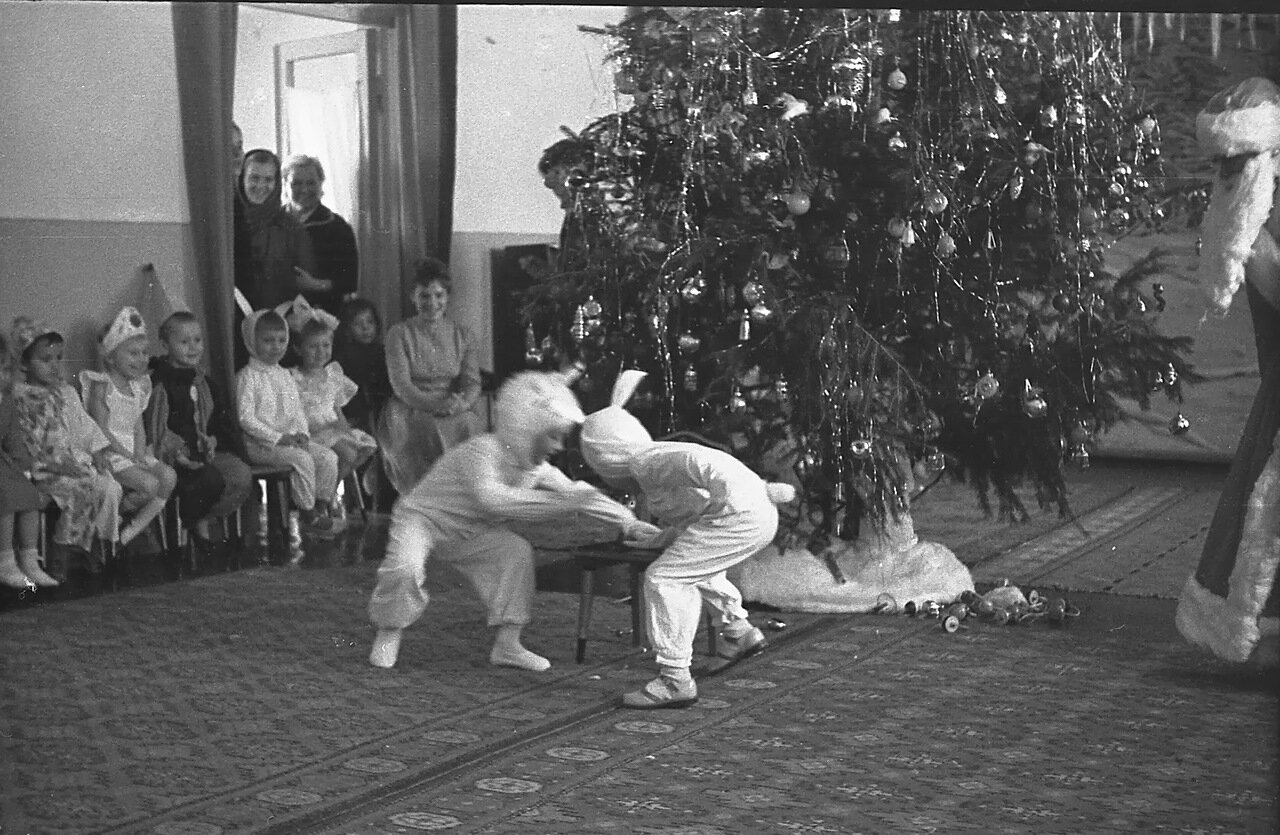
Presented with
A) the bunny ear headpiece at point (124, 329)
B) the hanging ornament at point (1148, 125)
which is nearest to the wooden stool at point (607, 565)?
the bunny ear headpiece at point (124, 329)

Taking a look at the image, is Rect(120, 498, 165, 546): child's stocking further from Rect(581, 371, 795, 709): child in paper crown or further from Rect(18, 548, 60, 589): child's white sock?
Rect(581, 371, 795, 709): child in paper crown

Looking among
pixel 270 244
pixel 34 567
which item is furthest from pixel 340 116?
pixel 34 567

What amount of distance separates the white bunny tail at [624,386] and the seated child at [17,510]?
1.51 m

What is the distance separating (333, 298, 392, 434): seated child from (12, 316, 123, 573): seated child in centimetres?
69

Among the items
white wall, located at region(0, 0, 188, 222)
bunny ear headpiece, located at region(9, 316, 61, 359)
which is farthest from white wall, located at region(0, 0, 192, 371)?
bunny ear headpiece, located at region(9, 316, 61, 359)

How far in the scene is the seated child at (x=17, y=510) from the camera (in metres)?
3.67

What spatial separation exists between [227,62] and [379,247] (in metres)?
0.53

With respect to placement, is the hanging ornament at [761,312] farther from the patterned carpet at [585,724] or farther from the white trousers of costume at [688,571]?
the patterned carpet at [585,724]

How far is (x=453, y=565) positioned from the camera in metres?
3.46

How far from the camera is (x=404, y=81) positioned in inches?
130

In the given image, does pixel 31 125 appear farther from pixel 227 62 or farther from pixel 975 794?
pixel 975 794

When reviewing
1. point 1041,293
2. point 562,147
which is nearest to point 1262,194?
point 1041,293

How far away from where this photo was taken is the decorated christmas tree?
11.6 ft

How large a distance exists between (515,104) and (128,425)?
129cm
